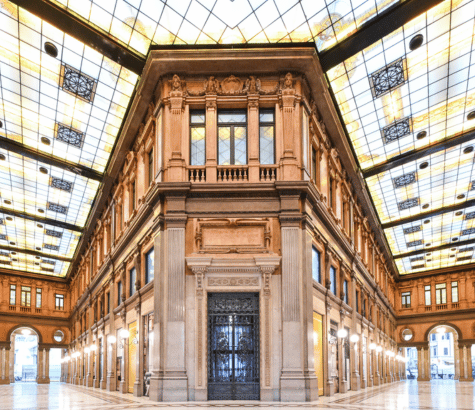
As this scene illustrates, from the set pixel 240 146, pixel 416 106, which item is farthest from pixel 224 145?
pixel 416 106

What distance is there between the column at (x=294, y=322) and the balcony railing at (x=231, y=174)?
1.80m

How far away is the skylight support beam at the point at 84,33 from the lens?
18547 millimetres

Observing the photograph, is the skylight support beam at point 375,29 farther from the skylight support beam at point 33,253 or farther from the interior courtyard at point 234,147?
the skylight support beam at point 33,253

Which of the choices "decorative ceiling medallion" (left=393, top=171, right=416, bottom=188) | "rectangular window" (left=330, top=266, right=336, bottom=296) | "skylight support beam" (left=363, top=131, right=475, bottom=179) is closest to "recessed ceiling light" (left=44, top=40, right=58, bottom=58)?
"rectangular window" (left=330, top=266, right=336, bottom=296)

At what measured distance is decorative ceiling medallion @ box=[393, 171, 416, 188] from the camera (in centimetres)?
3222

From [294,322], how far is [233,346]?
6.90 feet

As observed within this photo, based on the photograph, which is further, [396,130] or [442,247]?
[442,247]

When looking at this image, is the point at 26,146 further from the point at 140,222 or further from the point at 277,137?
the point at 277,137

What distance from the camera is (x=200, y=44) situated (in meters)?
19.2

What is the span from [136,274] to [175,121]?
7.25 metres

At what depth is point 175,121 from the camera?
19.0 m

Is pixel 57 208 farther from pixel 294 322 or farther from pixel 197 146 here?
pixel 294 322

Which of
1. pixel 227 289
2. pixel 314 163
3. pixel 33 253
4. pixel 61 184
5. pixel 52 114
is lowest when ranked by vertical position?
pixel 227 289

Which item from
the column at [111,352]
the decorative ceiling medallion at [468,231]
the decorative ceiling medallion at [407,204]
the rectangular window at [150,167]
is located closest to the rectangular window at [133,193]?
the rectangular window at [150,167]
